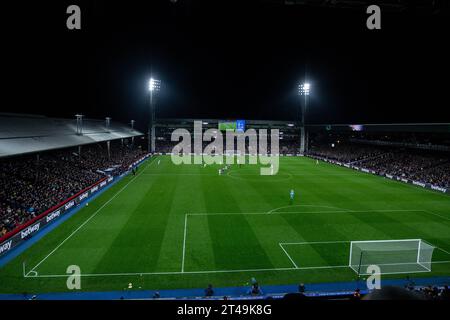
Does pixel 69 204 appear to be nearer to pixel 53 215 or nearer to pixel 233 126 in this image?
pixel 53 215

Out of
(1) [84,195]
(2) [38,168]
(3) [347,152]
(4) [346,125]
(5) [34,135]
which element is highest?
(4) [346,125]

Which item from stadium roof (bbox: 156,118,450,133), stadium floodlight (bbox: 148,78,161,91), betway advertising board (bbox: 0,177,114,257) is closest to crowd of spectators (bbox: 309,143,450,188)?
stadium roof (bbox: 156,118,450,133)

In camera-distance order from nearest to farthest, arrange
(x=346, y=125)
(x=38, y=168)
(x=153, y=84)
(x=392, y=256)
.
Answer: (x=392, y=256) → (x=38, y=168) → (x=346, y=125) → (x=153, y=84)

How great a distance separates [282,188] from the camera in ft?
121

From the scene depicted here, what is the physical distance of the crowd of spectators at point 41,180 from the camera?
22052 mm

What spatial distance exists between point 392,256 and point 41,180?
29.5 metres

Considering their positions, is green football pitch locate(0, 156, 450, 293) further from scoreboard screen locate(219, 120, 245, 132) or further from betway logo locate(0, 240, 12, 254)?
scoreboard screen locate(219, 120, 245, 132)

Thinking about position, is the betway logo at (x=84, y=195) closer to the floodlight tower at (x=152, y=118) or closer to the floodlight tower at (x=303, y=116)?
the floodlight tower at (x=152, y=118)

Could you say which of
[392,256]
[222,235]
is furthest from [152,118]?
[392,256]

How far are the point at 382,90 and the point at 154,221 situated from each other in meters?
52.2

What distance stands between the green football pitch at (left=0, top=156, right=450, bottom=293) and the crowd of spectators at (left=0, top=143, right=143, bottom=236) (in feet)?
8.38

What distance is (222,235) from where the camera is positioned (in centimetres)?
2119

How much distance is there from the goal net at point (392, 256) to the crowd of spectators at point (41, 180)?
2020 cm
